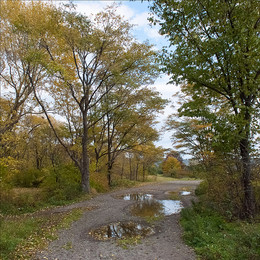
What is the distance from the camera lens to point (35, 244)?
5.24 m

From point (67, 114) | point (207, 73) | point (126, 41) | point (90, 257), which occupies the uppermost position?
point (126, 41)

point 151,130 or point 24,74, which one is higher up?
point 24,74

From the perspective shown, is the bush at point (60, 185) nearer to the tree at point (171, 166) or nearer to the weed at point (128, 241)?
the weed at point (128, 241)

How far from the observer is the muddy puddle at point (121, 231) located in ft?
19.7

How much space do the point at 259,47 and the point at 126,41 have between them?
30.9 ft

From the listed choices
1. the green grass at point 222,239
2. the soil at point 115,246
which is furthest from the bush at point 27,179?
the green grass at point 222,239

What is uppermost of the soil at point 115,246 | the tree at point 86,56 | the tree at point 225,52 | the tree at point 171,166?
the tree at point 86,56

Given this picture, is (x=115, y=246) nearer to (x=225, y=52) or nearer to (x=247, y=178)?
(x=247, y=178)

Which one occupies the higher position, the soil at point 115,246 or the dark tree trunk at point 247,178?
the dark tree trunk at point 247,178

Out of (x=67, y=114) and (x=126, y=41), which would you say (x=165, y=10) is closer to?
(x=126, y=41)

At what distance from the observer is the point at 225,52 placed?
6.30m

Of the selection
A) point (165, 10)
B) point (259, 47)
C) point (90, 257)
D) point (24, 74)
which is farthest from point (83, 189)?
point (259, 47)

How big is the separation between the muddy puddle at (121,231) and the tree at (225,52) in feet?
10.7

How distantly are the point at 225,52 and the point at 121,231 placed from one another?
21.4ft
